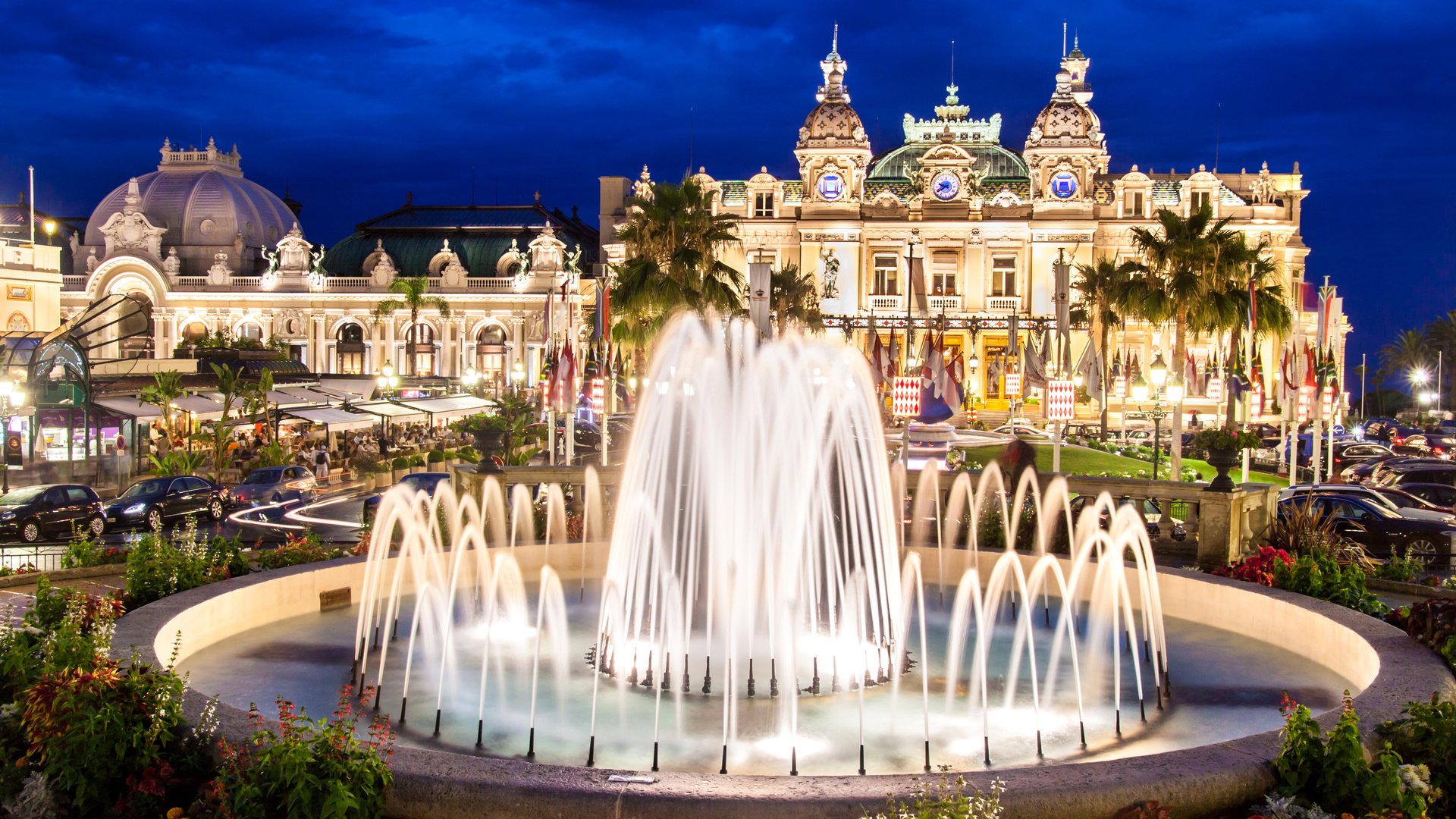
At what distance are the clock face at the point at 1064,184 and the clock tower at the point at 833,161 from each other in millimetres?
12996

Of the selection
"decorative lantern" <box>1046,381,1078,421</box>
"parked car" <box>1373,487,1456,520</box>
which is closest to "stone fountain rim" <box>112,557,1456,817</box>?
"decorative lantern" <box>1046,381,1078,421</box>

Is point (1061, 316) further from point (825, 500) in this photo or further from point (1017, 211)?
point (1017, 211)

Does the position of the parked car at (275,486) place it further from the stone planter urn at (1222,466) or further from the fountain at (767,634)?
the stone planter urn at (1222,466)

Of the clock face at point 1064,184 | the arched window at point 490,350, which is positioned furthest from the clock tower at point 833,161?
the arched window at point 490,350

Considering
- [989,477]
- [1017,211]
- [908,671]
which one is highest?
[1017,211]

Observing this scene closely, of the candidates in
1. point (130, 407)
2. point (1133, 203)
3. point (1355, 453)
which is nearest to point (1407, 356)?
point (1133, 203)

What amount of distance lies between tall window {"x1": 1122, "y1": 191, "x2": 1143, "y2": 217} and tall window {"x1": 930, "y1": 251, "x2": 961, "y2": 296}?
12.3 metres

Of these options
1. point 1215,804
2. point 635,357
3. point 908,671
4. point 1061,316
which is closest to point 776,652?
point 908,671

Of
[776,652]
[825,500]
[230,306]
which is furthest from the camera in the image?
[230,306]

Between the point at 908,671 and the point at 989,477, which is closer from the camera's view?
the point at 908,671

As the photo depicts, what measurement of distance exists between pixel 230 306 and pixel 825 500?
94314 mm

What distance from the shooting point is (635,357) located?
147ft

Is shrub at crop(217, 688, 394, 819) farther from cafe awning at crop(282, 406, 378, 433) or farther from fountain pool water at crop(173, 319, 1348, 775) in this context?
cafe awning at crop(282, 406, 378, 433)

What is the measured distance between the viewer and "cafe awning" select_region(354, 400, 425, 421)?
165ft
